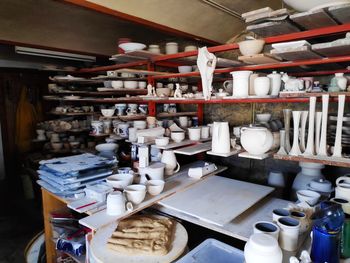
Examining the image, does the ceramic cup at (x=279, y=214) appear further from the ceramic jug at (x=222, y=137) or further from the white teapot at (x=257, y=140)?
the ceramic jug at (x=222, y=137)

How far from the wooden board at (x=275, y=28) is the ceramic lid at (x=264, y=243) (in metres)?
1.26

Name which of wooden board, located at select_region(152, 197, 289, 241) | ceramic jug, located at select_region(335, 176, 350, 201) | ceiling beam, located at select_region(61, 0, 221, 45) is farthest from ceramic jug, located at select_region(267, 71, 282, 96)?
ceiling beam, located at select_region(61, 0, 221, 45)

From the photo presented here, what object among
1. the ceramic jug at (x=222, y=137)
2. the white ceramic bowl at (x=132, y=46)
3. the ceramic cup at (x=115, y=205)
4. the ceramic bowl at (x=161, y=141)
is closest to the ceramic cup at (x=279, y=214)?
A: the ceramic jug at (x=222, y=137)

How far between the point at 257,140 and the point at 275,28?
760 millimetres

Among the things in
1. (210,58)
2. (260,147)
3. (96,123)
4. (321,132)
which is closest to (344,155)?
(321,132)

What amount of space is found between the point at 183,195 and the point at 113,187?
0.51 meters

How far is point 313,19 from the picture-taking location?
1473mm

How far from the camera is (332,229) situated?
1132 mm

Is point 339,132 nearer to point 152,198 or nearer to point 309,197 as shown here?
point 309,197

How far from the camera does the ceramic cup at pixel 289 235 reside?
1.25 m

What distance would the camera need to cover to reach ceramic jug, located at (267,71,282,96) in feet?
5.46

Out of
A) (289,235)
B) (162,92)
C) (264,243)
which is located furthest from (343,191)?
(162,92)

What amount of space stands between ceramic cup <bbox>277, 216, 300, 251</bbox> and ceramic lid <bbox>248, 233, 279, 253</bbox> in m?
0.15

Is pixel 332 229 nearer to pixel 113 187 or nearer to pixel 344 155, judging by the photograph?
pixel 344 155
